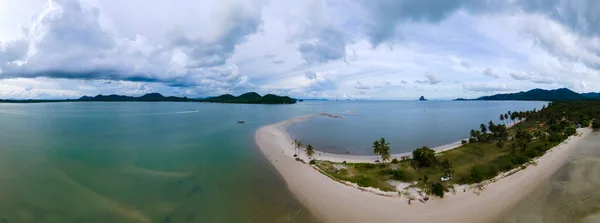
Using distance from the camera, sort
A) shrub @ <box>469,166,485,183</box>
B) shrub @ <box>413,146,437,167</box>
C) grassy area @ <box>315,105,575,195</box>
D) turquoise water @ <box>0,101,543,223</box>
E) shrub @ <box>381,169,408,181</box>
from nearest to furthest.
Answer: turquoise water @ <box>0,101,543,223</box> → shrub @ <box>469,166,485,183</box> → grassy area @ <box>315,105,575,195</box> → shrub @ <box>381,169,408,181</box> → shrub @ <box>413,146,437,167</box>

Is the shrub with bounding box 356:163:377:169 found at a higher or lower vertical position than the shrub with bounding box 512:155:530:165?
lower

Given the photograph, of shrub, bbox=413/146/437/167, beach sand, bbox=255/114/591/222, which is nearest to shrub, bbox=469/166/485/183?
beach sand, bbox=255/114/591/222

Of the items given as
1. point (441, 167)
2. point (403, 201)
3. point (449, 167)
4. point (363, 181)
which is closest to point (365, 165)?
point (363, 181)

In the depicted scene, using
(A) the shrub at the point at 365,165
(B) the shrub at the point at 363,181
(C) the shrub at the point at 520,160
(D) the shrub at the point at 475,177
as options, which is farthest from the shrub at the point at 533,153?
A: (B) the shrub at the point at 363,181

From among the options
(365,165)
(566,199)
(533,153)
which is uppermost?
(533,153)

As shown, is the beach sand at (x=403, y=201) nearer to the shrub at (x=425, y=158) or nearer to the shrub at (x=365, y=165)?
the shrub at (x=365, y=165)

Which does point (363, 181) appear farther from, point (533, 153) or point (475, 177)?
point (533, 153)

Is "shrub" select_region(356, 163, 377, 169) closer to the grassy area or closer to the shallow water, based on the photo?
the grassy area

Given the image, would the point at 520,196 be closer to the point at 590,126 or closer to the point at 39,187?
the point at 39,187
